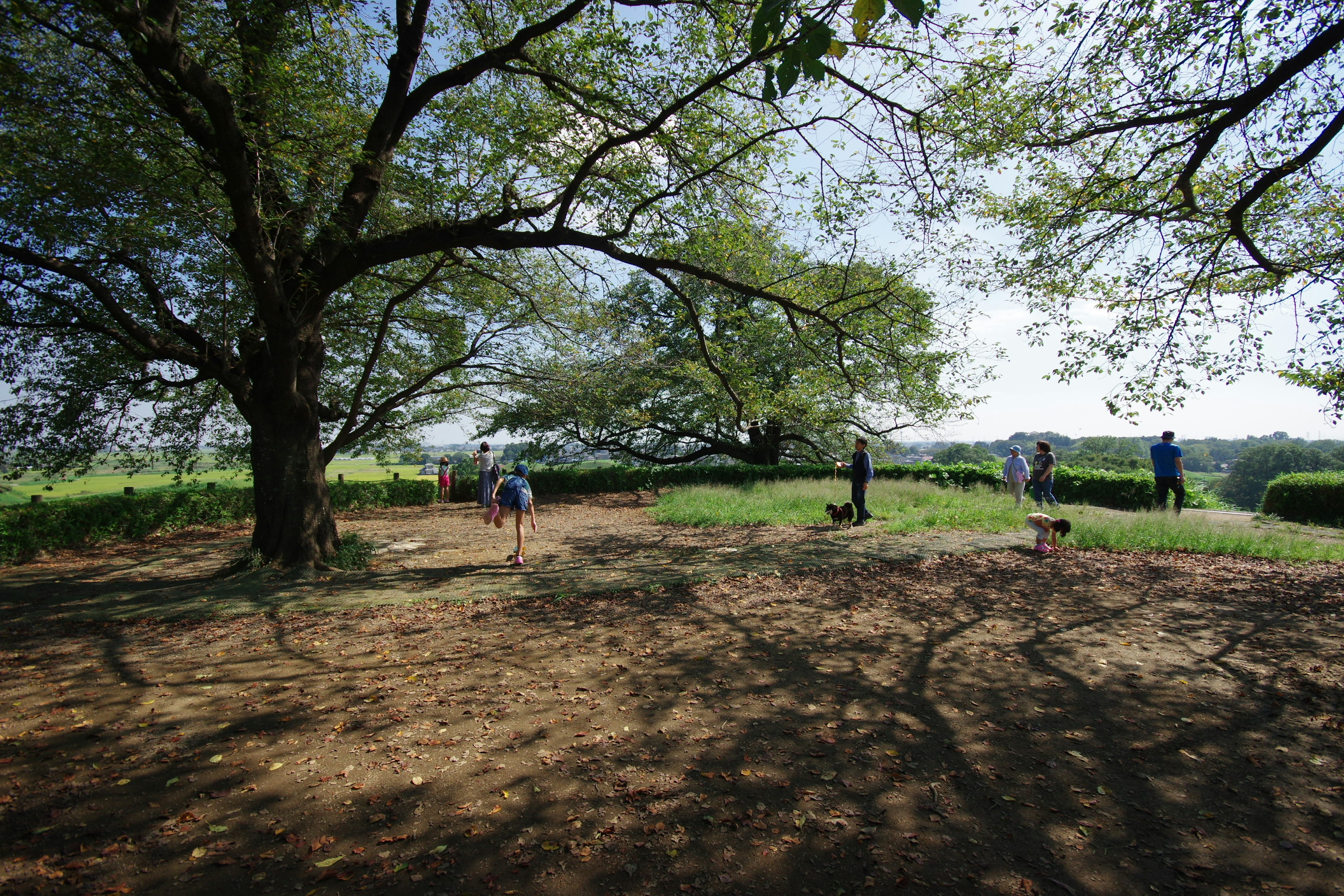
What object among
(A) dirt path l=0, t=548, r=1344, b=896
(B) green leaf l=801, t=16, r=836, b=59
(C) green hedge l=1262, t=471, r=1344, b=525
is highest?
(B) green leaf l=801, t=16, r=836, b=59

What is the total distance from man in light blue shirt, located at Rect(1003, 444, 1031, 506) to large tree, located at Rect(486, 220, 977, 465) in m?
2.04

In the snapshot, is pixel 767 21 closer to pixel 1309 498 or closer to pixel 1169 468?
pixel 1169 468

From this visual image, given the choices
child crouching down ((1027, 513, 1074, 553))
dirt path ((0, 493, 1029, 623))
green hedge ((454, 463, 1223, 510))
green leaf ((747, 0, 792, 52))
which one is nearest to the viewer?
green leaf ((747, 0, 792, 52))

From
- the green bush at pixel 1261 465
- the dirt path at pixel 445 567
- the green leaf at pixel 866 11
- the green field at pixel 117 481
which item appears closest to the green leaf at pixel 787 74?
the green leaf at pixel 866 11

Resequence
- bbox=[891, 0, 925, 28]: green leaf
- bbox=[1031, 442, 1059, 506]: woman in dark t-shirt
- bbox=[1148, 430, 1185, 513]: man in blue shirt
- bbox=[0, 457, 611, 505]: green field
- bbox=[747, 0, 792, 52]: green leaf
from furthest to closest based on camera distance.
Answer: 1. bbox=[1031, 442, 1059, 506]: woman in dark t-shirt
2. bbox=[0, 457, 611, 505]: green field
3. bbox=[1148, 430, 1185, 513]: man in blue shirt
4. bbox=[747, 0, 792, 52]: green leaf
5. bbox=[891, 0, 925, 28]: green leaf

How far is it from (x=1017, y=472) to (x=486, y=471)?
1349 centimetres

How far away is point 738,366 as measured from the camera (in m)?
10.2

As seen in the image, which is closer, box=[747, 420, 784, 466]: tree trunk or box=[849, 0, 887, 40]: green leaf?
box=[849, 0, 887, 40]: green leaf

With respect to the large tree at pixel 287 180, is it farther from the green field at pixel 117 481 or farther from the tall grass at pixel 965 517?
the tall grass at pixel 965 517

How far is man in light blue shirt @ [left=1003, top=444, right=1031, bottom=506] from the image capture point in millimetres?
13500

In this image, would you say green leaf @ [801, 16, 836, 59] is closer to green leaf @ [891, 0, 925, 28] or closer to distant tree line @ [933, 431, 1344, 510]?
green leaf @ [891, 0, 925, 28]

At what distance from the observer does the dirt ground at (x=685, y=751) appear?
262 centimetres

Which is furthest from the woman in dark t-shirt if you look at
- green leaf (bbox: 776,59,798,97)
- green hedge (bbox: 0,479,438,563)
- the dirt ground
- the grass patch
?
green hedge (bbox: 0,479,438,563)

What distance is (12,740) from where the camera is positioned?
3.64m
